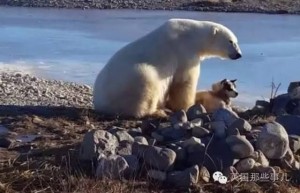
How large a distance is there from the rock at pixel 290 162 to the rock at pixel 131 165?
1296 mm

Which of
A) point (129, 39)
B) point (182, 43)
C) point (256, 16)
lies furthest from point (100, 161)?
point (256, 16)

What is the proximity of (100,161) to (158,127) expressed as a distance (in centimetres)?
162

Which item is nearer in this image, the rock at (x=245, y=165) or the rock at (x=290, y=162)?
the rock at (x=245, y=165)

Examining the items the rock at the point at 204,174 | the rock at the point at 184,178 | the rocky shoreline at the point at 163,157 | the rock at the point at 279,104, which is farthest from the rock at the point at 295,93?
the rock at the point at 184,178

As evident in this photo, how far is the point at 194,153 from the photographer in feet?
19.5

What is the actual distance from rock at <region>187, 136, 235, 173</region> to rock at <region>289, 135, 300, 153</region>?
793 millimetres

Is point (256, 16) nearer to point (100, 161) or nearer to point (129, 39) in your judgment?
point (129, 39)

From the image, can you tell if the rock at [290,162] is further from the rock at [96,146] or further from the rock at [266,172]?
the rock at [96,146]

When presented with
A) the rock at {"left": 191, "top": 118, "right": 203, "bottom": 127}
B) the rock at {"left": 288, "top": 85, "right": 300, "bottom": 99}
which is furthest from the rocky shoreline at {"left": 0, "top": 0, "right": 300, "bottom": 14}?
the rock at {"left": 191, "top": 118, "right": 203, "bottom": 127}

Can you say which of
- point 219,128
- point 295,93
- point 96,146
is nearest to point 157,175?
point 96,146

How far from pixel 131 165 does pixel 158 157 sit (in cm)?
23

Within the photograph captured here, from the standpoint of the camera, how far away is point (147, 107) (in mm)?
8859

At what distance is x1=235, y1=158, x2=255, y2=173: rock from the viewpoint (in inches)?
232

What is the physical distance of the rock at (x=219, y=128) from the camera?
6352mm
